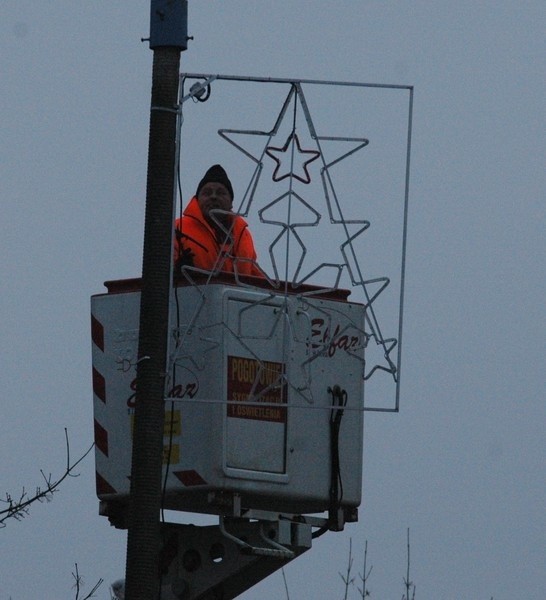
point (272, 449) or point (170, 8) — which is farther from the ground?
point (170, 8)

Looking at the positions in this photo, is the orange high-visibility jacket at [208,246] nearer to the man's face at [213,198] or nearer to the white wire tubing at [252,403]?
the man's face at [213,198]

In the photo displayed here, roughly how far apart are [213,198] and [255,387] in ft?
4.07

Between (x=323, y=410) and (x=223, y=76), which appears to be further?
(x=323, y=410)

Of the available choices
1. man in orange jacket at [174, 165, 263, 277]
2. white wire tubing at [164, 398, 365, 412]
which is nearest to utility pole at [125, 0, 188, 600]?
white wire tubing at [164, 398, 365, 412]

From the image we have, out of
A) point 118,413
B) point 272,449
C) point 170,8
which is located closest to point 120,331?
point 118,413

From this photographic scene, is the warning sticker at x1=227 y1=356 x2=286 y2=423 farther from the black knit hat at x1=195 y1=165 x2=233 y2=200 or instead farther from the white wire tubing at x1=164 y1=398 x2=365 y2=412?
the black knit hat at x1=195 y1=165 x2=233 y2=200

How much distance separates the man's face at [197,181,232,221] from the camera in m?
9.38

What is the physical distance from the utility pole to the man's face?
0.98 m

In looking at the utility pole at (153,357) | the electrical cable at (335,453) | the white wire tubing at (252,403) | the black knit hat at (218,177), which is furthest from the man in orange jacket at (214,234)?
the electrical cable at (335,453)

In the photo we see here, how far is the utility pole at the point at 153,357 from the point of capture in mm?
8250

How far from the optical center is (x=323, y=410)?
905 centimetres

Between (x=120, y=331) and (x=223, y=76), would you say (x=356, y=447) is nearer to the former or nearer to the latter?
(x=120, y=331)

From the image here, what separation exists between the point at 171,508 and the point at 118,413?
0.55m

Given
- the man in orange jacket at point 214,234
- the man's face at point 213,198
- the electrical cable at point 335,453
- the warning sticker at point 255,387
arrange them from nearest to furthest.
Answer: the warning sticker at point 255,387
the man in orange jacket at point 214,234
the electrical cable at point 335,453
the man's face at point 213,198
